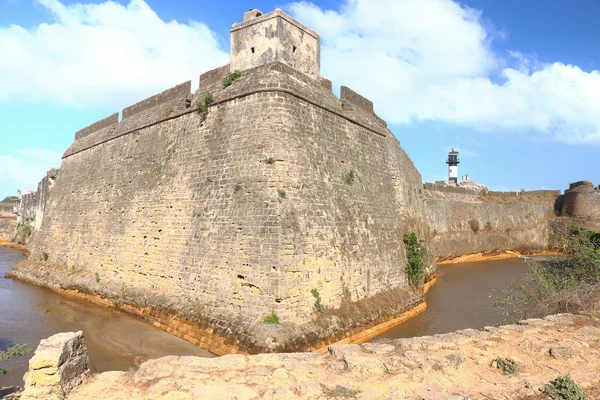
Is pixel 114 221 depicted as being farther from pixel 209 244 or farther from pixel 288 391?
pixel 288 391

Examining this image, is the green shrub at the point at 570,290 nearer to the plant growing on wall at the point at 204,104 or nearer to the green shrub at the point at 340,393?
the green shrub at the point at 340,393

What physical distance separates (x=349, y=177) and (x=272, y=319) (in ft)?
16.2

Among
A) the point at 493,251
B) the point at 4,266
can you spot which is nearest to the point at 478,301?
the point at 493,251

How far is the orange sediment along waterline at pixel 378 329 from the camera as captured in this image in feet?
28.9

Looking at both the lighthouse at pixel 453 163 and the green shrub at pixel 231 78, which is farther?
the lighthouse at pixel 453 163

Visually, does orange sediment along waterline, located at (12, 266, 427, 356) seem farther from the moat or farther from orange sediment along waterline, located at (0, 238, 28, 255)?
orange sediment along waterline, located at (0, 238, 28, 255)

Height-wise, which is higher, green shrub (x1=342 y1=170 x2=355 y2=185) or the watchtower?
the watchtower

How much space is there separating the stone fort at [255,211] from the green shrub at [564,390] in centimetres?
464

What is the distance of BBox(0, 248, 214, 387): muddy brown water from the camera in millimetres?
8180

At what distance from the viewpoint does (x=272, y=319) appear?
7812 mm

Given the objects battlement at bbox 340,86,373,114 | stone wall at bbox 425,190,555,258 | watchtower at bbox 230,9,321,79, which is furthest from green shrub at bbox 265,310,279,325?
stone wall at bbox 425,190,555,258

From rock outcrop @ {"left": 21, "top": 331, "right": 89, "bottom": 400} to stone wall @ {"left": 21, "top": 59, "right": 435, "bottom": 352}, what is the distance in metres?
3.84

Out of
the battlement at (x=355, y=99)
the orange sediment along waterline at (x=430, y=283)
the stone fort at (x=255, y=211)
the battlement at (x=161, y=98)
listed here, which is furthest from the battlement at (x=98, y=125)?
the orange sediment along waterline at (x=430, y=283)

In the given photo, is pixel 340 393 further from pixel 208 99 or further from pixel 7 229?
pixel 7 229
